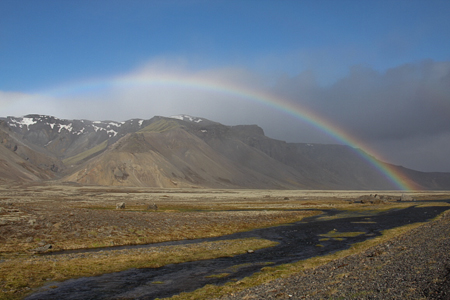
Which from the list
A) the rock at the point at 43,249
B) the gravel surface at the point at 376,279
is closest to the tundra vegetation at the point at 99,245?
the rock at the point at 43,249

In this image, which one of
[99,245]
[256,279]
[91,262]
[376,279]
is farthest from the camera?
[99,245]

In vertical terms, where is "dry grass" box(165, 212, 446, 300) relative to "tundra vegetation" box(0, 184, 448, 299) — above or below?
above

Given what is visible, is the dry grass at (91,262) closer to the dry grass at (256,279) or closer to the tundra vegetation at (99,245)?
the tundra vegetation at (99,245)

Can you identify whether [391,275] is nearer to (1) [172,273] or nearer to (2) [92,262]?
(1) [172,273]

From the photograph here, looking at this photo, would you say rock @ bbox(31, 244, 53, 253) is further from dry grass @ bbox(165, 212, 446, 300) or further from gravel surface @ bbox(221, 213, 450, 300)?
gravel surface @ bbox(221, 213, 450, 300)

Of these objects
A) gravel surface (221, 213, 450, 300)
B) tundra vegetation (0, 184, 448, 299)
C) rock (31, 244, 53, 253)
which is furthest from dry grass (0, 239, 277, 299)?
gravel surface (221, 213, 450, 300)

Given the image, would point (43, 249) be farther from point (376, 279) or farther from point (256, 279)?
point (376, 279)

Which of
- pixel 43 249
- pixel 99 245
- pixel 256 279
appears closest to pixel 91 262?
pixel 43 249

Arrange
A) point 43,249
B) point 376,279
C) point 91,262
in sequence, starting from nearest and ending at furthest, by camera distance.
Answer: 1. point 376,279
2. point 91,262
3. point 43,249

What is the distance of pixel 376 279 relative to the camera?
16.5 m

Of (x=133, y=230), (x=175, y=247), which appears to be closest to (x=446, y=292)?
Result: (x=175, y=247)

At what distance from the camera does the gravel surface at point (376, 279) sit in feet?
46.0

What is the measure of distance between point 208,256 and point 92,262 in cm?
912

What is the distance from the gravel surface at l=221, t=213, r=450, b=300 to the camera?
46.0 feet
